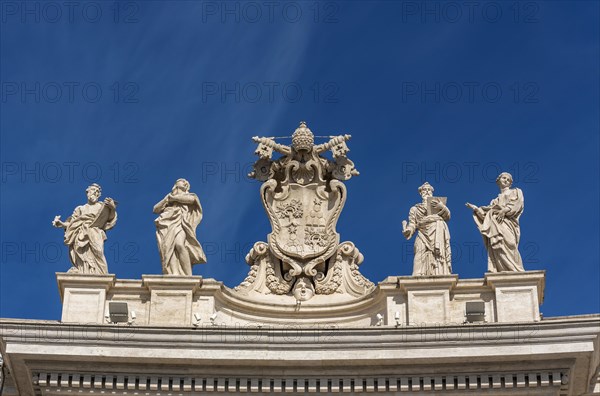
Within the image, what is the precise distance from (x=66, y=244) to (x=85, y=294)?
4.08 ft

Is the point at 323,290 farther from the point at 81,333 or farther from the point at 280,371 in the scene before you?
the point at 81,333

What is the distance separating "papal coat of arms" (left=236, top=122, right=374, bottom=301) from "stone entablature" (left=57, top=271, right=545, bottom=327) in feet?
2.86

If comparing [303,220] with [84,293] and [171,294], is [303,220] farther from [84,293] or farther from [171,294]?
[84,293]

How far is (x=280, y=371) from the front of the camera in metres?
28.4

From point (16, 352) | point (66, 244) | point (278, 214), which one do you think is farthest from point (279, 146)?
point (16, 352)

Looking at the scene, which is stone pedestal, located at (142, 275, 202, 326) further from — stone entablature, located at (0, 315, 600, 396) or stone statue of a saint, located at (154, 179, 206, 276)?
stone entablature, located at (0, 315, 600, 396)

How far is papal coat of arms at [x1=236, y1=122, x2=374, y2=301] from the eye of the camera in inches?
1216

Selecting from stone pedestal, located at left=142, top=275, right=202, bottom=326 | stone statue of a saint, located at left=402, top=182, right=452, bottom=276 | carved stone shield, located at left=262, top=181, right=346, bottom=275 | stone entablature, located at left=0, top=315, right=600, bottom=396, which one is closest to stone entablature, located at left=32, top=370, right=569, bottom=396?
stone entablature, located at left=0, top=315, right=600, bottom=396

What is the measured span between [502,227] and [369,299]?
2769 millimetres

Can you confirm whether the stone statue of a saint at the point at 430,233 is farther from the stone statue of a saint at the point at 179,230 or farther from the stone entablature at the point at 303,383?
the stone statue of a saint at the point at 179,230

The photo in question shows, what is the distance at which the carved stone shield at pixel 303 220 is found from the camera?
3091 cm

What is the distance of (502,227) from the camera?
3031 cm

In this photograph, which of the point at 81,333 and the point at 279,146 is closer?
the point at 81,333

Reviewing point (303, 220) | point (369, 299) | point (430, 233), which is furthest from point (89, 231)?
point (430, 233)
